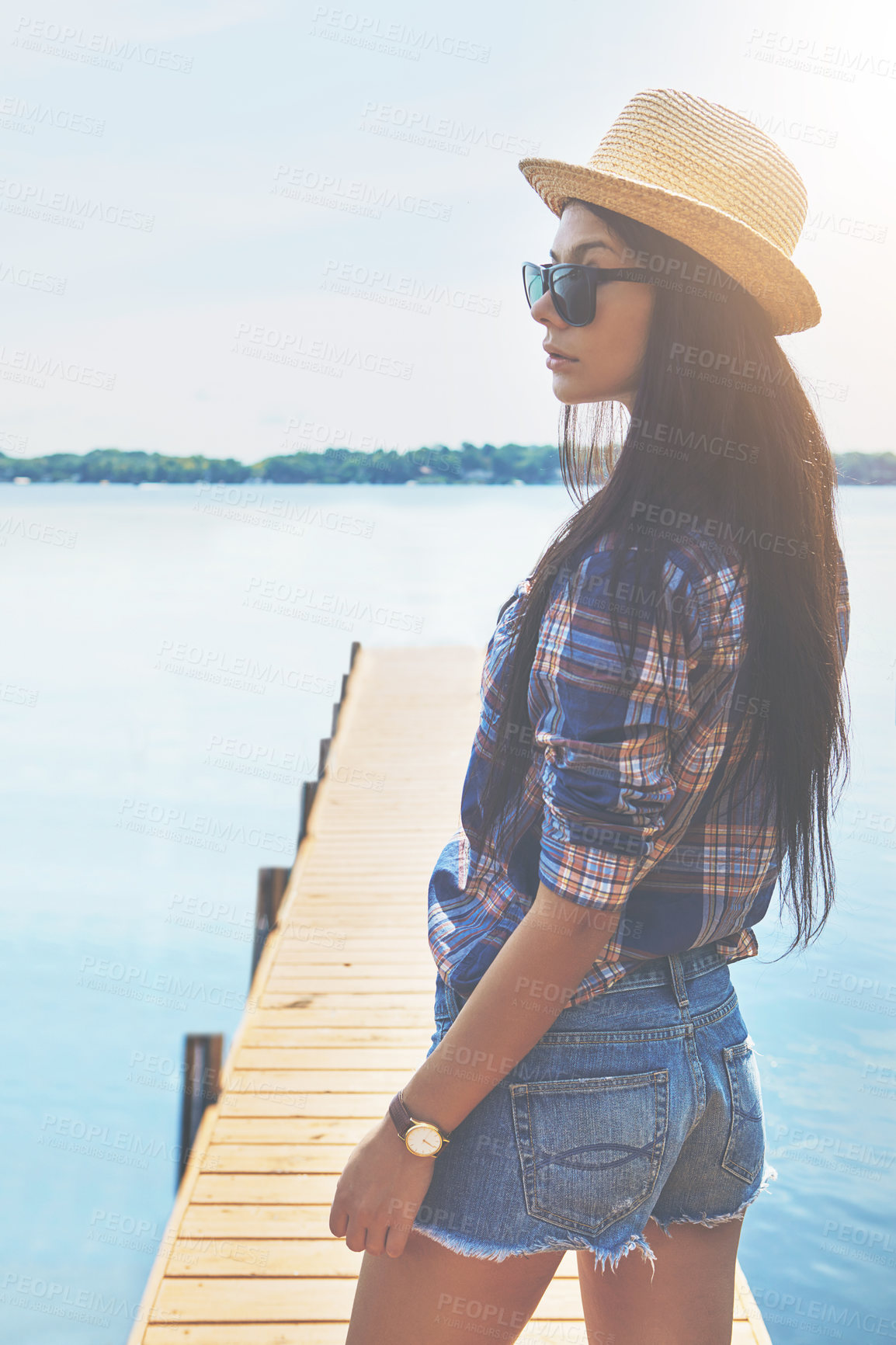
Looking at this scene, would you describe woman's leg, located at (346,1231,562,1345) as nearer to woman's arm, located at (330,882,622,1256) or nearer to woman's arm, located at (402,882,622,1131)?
woman's arm, located at (330,882,622,1256)

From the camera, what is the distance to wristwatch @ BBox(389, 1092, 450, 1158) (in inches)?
43.4

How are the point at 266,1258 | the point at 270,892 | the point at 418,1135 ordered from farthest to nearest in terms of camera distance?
the point at 270,892, the point at 266,1258, the point at 418,1135

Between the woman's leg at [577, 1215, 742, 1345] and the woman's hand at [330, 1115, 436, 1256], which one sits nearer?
the woman's hand at [330, 1115, 436, 1256]

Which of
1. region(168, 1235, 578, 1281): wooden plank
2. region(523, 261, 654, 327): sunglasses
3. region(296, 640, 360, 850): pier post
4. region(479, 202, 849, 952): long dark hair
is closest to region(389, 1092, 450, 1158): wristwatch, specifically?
region(479, 202, 849, 952): long dark hair

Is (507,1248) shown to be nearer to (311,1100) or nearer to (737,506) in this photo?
(737,506)

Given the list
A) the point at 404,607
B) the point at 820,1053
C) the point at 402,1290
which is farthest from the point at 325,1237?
the point at 404,607

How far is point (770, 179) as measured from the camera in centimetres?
120

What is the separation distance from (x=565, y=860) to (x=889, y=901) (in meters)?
10.5

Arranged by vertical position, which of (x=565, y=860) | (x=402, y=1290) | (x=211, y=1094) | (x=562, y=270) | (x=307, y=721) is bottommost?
(x=307, y=721)

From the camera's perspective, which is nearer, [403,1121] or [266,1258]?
[403,1121]

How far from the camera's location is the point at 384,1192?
1122 mm

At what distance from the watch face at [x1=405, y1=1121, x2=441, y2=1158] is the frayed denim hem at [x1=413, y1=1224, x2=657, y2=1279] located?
0.09 m


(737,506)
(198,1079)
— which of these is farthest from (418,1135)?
(198,1079)

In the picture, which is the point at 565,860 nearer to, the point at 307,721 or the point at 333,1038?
the point at 333,1038
